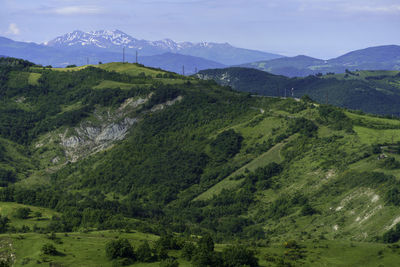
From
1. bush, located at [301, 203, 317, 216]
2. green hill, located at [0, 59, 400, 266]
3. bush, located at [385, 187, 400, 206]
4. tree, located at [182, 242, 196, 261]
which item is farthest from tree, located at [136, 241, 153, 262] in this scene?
bush, located at [385, 187, 400, 206]

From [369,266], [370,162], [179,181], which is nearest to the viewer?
[369,266]

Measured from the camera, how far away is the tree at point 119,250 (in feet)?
260

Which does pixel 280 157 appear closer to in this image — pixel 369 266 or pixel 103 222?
pixel 103 222

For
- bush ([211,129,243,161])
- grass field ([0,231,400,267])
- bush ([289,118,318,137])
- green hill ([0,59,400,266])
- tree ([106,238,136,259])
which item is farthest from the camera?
bush ([211,129,243,161])

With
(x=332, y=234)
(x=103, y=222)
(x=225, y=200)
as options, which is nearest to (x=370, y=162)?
(x=332, y=234)

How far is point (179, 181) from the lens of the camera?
18862cm

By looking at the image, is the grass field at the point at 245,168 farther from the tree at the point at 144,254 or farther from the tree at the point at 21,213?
the tree at the point at 144,254

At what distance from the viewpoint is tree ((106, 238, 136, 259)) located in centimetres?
7919

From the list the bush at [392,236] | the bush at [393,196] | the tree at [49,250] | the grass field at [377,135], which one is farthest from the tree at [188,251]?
the grass field at [377,135]

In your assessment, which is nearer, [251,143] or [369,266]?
[369,266]

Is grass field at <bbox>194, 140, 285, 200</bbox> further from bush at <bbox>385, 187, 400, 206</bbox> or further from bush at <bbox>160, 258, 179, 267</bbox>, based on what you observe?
bush at <bbox>160, 258, 179, 267</bbox>

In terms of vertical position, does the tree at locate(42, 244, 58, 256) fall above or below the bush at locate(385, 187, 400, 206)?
below

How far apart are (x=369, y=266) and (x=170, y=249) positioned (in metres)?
33.3

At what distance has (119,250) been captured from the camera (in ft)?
261
